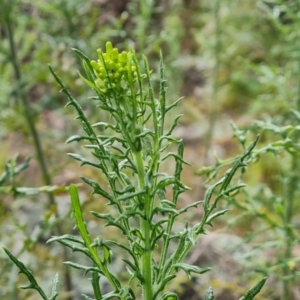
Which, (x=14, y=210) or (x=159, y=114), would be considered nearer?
(x=159, y=114)

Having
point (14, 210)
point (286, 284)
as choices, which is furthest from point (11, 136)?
point (286, 284)

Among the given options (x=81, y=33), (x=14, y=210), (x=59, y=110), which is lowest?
(x=14, y=210)

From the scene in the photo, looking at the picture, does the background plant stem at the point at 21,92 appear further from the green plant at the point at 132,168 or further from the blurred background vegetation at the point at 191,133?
the green plant at the point at 132,168

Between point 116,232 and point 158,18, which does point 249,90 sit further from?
point 116,232

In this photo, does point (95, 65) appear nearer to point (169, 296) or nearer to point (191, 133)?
point (169, 296)

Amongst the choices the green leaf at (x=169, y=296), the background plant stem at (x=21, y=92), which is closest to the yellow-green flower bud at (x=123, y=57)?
the green leaf at (x=169, y=296)

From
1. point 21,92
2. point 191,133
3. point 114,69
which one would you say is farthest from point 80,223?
point 191,133

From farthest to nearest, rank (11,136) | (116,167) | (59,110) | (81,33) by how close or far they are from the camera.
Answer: (11,136) → (59,110) → (81,33) → (116,167)

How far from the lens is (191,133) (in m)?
3.20

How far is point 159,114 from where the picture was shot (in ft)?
2.31

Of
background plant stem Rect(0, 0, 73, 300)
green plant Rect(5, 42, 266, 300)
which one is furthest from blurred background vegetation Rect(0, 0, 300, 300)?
green plant Rect(5, 42, 266, 300)

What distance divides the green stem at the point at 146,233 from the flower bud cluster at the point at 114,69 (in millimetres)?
97

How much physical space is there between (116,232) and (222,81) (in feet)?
5.71

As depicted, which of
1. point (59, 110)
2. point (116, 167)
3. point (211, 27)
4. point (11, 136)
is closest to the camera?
point (116, 167)
